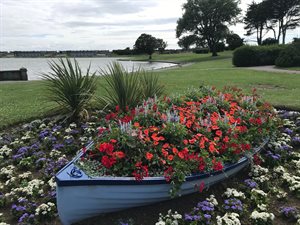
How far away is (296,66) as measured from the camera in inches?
906

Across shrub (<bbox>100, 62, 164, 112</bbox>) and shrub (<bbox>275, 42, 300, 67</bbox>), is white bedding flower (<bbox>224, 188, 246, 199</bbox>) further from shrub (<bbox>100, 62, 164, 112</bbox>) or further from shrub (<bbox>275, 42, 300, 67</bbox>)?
shrub (<bbox>275, 42, 300, 67</bbox>)

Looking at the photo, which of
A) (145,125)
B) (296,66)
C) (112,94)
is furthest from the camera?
(296,66)

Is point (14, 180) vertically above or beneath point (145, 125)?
beneath

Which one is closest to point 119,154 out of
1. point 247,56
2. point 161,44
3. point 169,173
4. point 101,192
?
point 101,192

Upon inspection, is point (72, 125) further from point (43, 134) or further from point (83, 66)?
point (83, 66)

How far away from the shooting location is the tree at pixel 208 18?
5409cm

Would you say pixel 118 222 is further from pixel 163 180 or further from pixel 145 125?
pixel 145 125

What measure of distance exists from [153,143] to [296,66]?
22.5 meters

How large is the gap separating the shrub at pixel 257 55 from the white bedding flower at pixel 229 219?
24.7 meters

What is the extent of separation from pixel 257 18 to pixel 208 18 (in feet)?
42.6

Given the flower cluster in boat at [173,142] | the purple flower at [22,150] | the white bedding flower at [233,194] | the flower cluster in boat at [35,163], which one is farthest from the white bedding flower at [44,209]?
the white bedding flower at [233,194]

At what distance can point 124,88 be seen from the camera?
6.19 meters

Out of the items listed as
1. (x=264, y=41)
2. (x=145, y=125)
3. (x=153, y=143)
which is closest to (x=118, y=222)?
(x=153, y=143)

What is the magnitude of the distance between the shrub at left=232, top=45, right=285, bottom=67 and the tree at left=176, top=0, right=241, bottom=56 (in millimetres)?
27535
